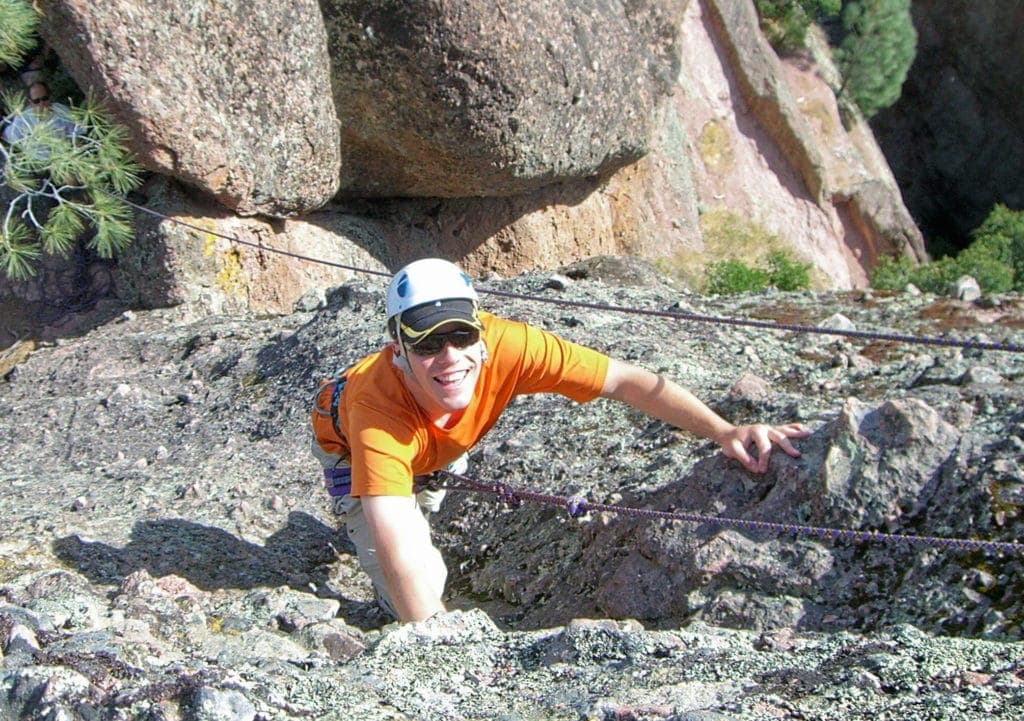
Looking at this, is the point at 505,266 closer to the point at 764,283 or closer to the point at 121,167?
the point at 764,283

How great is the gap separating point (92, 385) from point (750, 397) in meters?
3.83

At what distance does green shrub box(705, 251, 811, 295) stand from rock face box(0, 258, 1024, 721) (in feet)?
15.0

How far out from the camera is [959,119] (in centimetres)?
2139

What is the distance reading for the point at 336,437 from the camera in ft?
11.9

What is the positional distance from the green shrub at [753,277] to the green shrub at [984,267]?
3.04ft

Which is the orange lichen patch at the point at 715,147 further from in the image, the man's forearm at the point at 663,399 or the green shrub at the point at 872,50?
the man's forearm at the point at 663,399

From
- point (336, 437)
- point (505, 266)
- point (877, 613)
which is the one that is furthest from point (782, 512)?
point (505, 266)

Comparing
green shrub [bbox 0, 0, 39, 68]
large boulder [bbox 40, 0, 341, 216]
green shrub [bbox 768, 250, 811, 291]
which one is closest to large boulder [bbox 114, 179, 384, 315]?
large boulder [bbox 40, 0, 341, 216]

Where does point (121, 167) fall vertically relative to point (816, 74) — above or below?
below

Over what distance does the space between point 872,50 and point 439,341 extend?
16791 millimetres

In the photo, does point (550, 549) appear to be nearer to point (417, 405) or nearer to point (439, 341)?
point (417, 405)

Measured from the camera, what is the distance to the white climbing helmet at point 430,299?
3041mm

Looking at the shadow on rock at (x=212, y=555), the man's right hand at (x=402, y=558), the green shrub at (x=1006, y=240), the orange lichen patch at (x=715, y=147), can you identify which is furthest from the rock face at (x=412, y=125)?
the man's right hand at (x=402, y=558)

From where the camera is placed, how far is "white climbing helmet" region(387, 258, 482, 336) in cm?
304
